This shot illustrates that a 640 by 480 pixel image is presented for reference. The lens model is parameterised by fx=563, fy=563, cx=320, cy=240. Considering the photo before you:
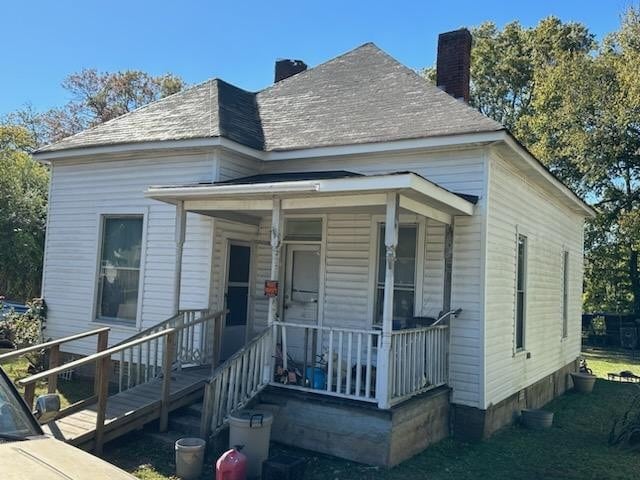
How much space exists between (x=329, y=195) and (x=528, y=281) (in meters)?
5.06

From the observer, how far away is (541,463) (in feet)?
23.6

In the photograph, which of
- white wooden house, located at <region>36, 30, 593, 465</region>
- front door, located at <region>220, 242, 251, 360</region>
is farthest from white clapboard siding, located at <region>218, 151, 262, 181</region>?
front door, located at <region>220, 242, 251, 360</region>

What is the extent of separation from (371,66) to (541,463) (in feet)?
25.6

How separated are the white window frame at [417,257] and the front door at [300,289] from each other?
103cm

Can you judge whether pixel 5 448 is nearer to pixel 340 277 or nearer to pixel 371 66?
pixel 340 277

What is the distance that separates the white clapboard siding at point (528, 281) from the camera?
8.45 metres

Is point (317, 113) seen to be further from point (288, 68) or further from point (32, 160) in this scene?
point (32, 160)

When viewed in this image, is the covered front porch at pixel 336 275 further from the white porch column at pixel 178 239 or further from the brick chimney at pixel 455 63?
the brick chimney at pixel 455 63

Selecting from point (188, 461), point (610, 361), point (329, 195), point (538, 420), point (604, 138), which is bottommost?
point (610, 361)

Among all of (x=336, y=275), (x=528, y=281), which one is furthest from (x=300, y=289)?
(x=528, y=281)

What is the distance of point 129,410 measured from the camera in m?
6.77

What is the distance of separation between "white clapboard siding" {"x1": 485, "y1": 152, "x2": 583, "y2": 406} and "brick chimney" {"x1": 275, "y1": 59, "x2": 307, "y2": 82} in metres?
6.35

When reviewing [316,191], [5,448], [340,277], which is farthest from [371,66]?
[5,448]

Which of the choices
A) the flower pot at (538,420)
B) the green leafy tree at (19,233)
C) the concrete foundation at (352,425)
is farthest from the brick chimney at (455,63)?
the green leafy tree at (19,233)
